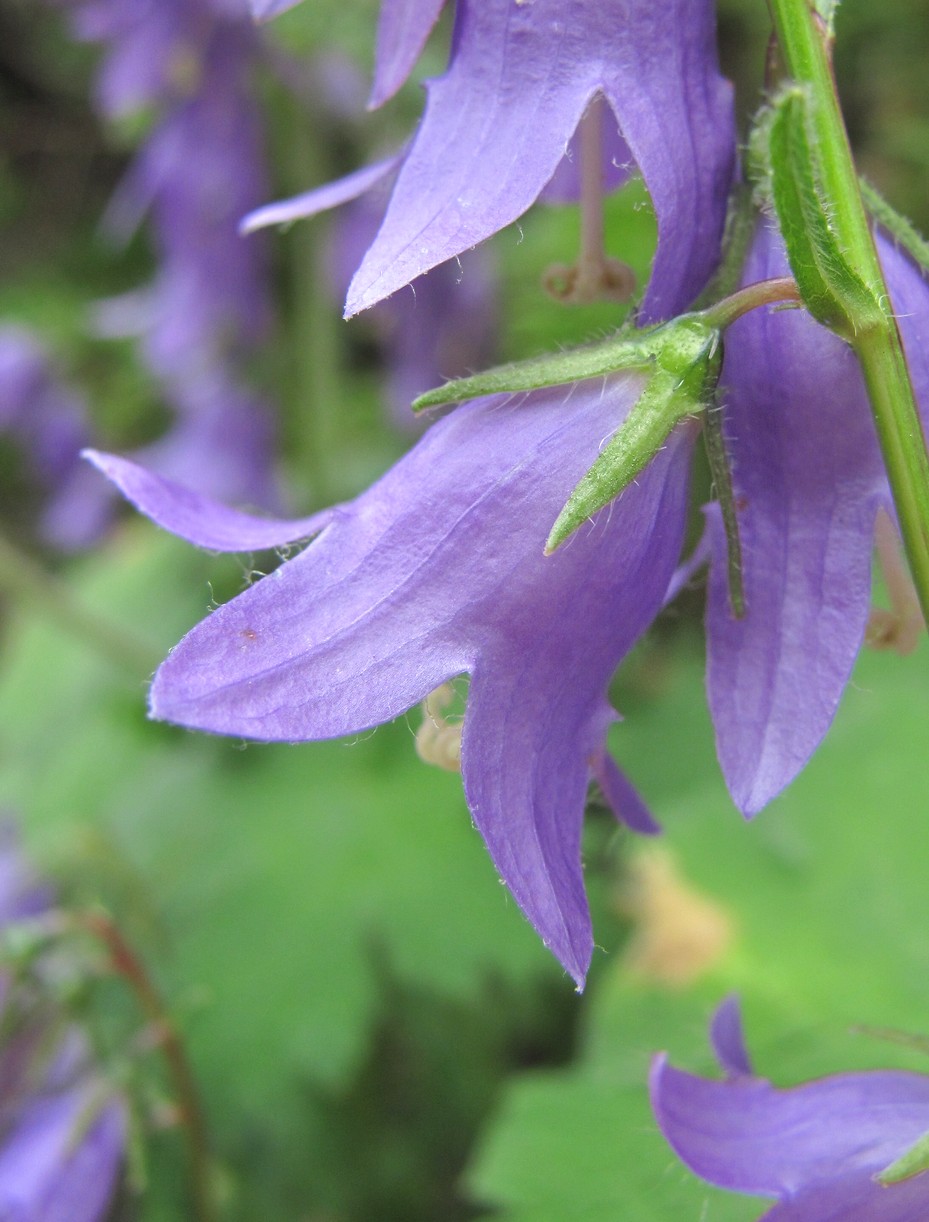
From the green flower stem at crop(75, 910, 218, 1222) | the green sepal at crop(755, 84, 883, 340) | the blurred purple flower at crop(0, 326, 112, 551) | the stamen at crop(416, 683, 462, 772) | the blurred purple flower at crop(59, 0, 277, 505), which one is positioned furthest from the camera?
the blurred purple flower at crop(0, 326, 112, 551)

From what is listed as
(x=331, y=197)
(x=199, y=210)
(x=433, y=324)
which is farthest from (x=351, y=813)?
(x=331, y=197)

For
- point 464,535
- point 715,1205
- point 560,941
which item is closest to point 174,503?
point 464,535

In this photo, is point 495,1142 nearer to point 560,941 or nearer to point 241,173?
point 560,941

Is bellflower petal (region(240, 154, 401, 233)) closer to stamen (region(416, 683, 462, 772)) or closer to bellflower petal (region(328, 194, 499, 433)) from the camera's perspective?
stamen (region(416, 683, 462, 772))

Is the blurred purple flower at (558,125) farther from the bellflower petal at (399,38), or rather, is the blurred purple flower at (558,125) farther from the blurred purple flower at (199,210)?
the blurred purple flower at (199,210)

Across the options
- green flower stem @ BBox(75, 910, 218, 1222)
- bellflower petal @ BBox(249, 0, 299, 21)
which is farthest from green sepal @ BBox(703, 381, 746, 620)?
green flower stem @ BBox(75, 910, 218, 1222)

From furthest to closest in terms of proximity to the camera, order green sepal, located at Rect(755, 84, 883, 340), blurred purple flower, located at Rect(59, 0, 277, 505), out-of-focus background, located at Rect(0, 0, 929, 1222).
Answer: blurred purple flower, located at Rect(59, 0, 277, 505) → out-of-focus background, located at Rect(0, 0, 929, 1222) → green sepal, located at Rect(755, 84, 883, 340)

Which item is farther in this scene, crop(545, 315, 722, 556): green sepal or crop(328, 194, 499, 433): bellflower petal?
crop(328, 194, 499, 433): bellflower petal
